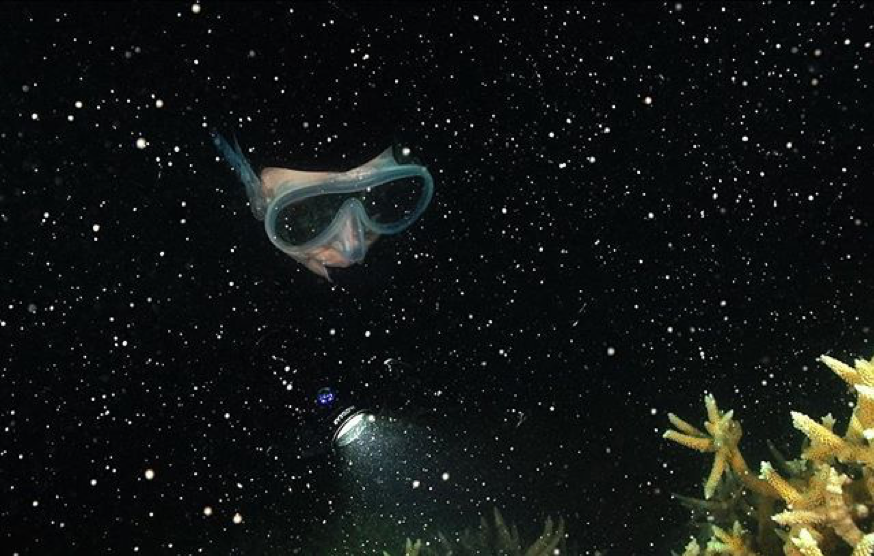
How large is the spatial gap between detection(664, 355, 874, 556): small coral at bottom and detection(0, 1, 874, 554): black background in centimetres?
435

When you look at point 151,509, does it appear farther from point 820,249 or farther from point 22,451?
point 820,249

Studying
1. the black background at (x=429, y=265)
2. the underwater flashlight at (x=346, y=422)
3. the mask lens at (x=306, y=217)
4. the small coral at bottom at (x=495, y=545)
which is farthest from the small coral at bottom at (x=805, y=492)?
the black background at (x=429, y=265)

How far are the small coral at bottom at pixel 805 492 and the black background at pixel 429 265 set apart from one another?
14.3 ft

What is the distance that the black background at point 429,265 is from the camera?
9648 millimetres

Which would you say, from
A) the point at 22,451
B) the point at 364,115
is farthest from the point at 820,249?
the point at 22,451

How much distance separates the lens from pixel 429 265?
1460 cm

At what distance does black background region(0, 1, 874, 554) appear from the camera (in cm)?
965

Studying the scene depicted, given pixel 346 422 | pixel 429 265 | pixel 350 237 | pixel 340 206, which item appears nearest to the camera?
pixel 350 237

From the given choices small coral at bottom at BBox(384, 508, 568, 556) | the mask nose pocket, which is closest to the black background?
the mask nose pocket

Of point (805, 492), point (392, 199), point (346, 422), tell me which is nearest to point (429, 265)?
point (392, 199)

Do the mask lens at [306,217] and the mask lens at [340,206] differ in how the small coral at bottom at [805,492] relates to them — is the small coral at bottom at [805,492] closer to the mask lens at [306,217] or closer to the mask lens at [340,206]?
the mask lens at [340,206]

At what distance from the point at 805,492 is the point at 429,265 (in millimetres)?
12438

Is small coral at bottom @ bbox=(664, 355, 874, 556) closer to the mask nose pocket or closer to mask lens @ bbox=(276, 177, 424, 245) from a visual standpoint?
Result: the mask nose pocket

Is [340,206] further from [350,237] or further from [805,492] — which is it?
[805,492]
